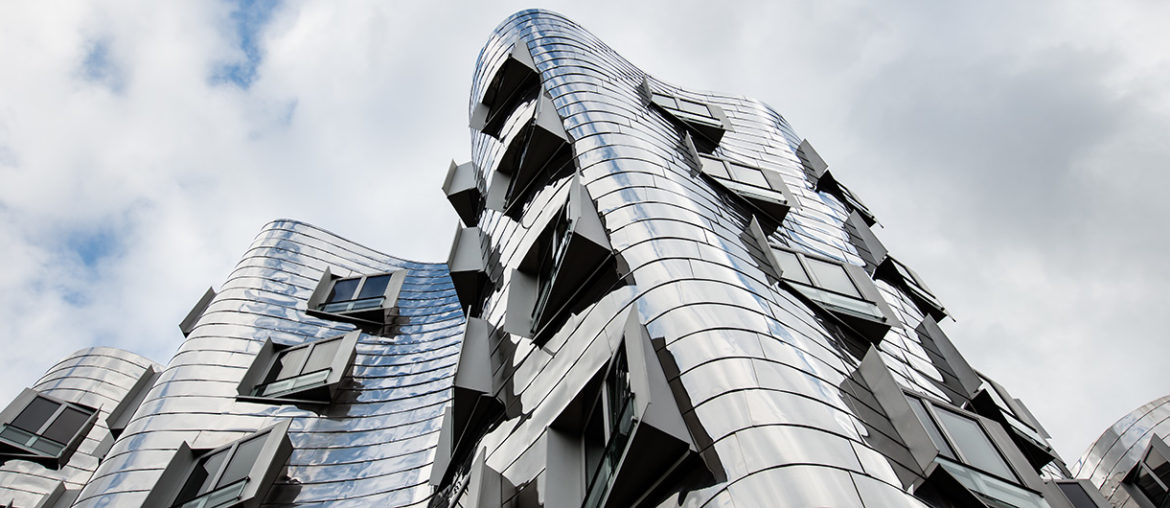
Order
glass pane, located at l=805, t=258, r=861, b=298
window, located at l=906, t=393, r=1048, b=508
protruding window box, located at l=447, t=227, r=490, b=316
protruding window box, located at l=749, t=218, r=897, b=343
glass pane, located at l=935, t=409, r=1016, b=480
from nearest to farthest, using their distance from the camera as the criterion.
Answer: window, located at l=906, t=393, r=1048, b=508
glass pane, located at l=935, t=409, r=1016, b=480
protruding window box, located at l=749, t=218, r=897, b=343
glass pane, located at l=805, t=258, r=861, b=298
protruding window box, located at l=447, t=227, r=490, b=316

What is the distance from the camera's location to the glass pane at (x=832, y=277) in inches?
530

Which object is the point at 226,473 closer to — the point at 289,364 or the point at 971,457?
the point at 289,364

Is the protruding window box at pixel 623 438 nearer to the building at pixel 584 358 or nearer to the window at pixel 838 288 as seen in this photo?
the building at pixel 584 358

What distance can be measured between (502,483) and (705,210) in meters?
6.23

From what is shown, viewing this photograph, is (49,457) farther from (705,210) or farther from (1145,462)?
(1145,462)

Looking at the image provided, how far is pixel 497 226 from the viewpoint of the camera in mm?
18672

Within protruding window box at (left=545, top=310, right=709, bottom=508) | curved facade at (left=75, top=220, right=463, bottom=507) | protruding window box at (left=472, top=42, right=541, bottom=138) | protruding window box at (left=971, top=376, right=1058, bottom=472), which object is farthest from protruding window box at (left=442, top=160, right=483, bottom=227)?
protruding window box at (left=971, top=376, right=1058, bottom=472)

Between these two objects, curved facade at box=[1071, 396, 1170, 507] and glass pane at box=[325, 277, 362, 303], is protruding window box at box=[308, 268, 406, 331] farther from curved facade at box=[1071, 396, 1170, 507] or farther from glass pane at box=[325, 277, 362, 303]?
curved facade at box=[1071, 396, 1170, 507]

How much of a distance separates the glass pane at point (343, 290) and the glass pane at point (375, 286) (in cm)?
33

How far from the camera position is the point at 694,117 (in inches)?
816

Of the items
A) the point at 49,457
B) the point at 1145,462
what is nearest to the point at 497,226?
the point at 49,457

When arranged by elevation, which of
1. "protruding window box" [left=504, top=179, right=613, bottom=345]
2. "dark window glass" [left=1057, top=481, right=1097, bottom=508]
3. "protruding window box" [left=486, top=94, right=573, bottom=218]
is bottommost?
"dark window glass" [left=1057, top=481, right=1097, bottom=508]

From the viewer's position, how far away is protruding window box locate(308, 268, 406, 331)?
70.1ft

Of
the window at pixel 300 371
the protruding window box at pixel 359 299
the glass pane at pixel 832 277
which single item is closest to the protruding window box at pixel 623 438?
the glass pane at pixel 832 277
